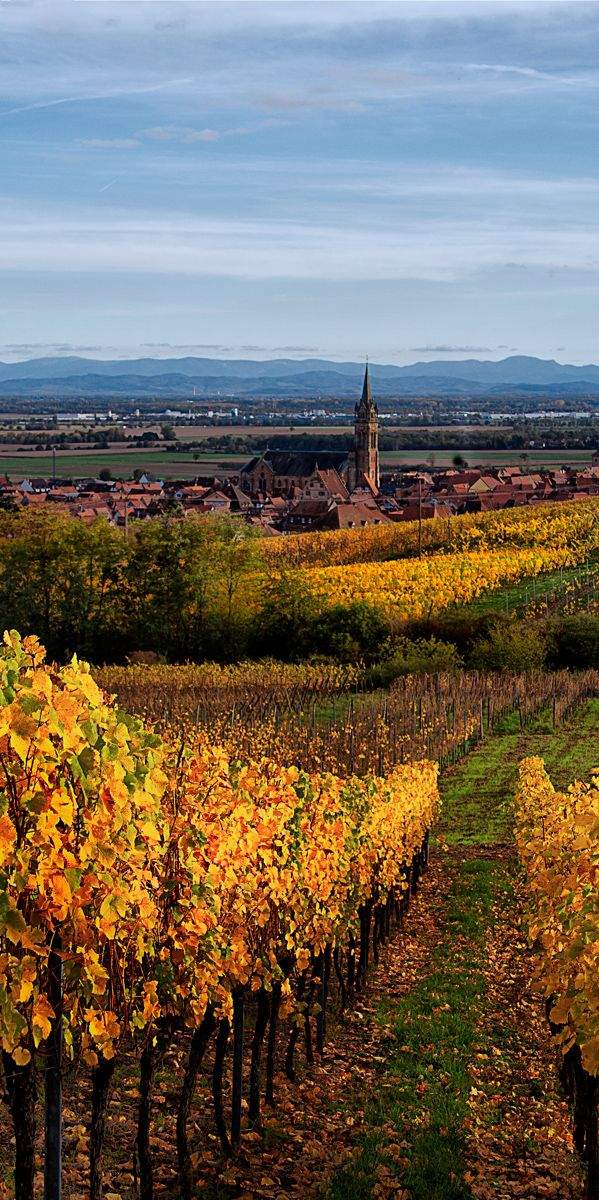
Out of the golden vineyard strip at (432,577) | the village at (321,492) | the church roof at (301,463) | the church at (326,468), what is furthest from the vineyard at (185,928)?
the church roof at (301,463)

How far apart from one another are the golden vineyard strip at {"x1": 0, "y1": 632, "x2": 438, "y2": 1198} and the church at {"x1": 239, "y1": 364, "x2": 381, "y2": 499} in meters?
143

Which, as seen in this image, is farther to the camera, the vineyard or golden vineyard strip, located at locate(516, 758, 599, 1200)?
golden vineyard strip, located at locate(516, 758, 599, 1200)

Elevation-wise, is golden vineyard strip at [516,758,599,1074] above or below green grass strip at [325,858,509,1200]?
above

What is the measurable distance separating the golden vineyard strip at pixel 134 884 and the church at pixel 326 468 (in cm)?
14335

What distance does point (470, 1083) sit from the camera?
39.5 ft

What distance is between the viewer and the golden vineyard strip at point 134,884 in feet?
20.3

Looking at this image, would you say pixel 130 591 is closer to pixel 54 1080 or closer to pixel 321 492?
pixel 54 1080

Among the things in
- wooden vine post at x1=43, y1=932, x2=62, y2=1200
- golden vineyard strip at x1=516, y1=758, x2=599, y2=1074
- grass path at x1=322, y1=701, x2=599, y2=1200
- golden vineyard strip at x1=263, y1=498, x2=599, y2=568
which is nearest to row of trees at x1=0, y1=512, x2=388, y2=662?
golden vineyard strip at x1=263, y1=498, x2=599, y2=568

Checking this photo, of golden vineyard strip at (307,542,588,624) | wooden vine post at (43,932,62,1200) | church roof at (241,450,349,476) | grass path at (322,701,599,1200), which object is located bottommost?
grass path at (322,701,599,1200)

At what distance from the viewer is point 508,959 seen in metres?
16.2

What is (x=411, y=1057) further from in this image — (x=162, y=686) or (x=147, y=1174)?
(x=162, y=686)

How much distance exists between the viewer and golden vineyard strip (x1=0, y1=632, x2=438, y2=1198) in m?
6.18

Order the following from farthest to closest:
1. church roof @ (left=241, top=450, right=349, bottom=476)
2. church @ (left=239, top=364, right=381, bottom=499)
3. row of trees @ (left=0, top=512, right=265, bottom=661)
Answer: church roof @ (left=241, top=450, right=349, bottom=476), church @ (left=239, top=364, right=381, bottom=499), row of trees @ (left=0, top=512, right=265, bottom=661)

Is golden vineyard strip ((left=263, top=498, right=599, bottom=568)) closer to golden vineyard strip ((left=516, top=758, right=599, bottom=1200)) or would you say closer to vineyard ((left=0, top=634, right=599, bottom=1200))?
vineyard ((left=0, top=634, right=599, bottom=1200))
